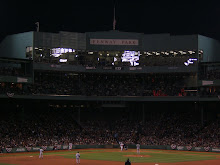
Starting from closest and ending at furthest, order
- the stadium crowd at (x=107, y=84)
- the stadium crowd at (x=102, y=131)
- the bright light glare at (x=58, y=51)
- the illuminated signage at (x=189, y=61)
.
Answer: the stadium crowd at (x=102, y=131) < the stadium crowd at (x=107, y=84) < the bright light glare at (x=58, y=51) < the illuminated signage at (x=189, y=61)

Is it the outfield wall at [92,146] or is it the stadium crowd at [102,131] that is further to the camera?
the stadium crowd at [102,131]

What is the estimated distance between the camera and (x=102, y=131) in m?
71.1

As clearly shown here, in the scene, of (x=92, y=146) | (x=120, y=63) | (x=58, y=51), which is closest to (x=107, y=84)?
(x=120, y=63)

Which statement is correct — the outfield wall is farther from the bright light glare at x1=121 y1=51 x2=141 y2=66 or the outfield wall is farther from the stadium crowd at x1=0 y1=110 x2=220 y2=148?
the bright light glare at x1=121 y1=51 x2=141 y2=66

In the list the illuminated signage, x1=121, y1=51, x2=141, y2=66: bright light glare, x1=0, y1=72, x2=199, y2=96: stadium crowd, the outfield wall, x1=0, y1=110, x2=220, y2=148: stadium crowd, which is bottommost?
the outfield wall

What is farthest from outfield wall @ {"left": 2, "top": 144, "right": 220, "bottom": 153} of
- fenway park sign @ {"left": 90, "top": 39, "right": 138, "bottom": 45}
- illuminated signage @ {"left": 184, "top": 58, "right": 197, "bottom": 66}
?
fenway park sign @ {"left": 90, "top": 39, "right": 138, "bottom": 45}

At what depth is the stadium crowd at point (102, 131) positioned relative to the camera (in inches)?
2420

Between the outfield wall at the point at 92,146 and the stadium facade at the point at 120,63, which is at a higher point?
the stadium facade at the point at 120,63

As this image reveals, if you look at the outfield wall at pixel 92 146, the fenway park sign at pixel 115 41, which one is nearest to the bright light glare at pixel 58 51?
the fenway park sign at pixel 115 41

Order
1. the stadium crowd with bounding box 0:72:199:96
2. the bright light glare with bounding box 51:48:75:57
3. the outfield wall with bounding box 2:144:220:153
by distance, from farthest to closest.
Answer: the bright light glare with bounding box 51:48:75:57, the stadium crowd with bounding box 0:72:199:96, the outfield wall with bounding box 2:144:220:153

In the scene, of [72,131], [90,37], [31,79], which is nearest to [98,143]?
[72,131]

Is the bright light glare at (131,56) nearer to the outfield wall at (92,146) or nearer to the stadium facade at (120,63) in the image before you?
the stadium facade at (120,63)

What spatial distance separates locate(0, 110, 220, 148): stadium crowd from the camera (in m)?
61.5

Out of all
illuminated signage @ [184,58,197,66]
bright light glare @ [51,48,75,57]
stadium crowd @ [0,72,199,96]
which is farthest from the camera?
illuminated signage @ [184,58,197,66]
